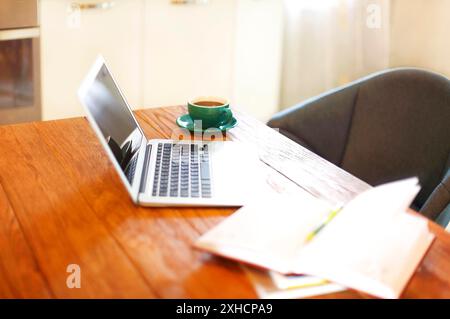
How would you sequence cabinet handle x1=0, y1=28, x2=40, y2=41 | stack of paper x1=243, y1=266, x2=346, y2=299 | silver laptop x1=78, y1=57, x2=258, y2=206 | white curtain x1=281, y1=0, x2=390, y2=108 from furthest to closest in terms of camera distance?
white curtain x1=281, y1=0, x2=390, y2=108 → cabinet handle x1=0, y1=28, x2=40, y2=41 → silver laptop x1=78, y1=57, x2=258, y2=206 → stack of paper x1=243, y1=266, x2=346, y2=299

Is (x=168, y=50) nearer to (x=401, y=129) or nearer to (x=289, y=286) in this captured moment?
(x=401, y=129)

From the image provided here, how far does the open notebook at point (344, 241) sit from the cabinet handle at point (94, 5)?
1.69 m

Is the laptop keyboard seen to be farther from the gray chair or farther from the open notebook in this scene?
the gray chair

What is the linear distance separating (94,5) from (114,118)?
4.59 feet

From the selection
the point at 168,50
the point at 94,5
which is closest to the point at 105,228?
the point at 94,5

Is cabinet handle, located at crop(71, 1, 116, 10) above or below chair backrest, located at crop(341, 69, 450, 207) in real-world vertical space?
above

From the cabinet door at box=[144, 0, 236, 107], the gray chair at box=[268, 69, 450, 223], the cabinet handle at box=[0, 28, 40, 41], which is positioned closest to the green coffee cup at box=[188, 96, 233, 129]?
the gray chair at box=[268, 69, 450, 223]

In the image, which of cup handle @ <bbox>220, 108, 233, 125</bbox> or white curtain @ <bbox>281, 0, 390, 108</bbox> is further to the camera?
white curtain @ <bbox>281, 0, 390, 108</bbox>

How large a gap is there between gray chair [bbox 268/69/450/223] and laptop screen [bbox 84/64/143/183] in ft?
1.94

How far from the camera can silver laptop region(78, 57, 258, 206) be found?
116 centimetres
